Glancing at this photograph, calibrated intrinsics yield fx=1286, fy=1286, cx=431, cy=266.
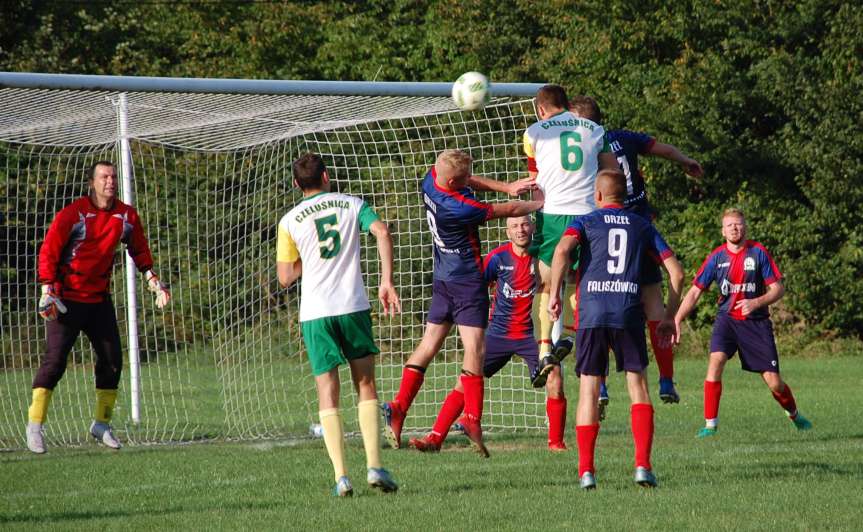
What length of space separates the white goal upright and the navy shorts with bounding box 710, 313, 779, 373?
184 cm

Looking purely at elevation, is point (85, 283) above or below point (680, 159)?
below

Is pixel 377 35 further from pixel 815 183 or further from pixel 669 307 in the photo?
pixel 669 307

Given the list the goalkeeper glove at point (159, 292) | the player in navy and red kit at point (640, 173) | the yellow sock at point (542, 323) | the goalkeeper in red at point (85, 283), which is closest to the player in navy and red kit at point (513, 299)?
the yellow sock at point (542, 323)

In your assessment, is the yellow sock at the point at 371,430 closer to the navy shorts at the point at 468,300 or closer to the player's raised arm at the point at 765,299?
the navy shorts at the point at 468,300

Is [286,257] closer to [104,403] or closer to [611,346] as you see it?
[611,346]

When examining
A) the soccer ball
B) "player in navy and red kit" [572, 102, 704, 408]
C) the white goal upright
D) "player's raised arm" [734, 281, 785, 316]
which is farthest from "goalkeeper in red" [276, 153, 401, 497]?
"player's raised arm" [734, 281, 785, 316]

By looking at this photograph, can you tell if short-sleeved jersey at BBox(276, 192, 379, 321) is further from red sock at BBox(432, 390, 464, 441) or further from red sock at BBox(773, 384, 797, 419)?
red sock at BBox(773, 384, 797, 419)

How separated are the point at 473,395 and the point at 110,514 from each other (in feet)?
8.89

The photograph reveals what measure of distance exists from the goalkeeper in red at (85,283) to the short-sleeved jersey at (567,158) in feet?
10.7

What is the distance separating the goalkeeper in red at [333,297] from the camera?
744 centimetres

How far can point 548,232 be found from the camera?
8734 millimetres

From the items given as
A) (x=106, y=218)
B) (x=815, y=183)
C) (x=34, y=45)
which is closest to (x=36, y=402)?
(x=106, y=218)

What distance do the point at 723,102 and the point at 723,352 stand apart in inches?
482

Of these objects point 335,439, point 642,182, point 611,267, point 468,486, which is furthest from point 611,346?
point 642,182
